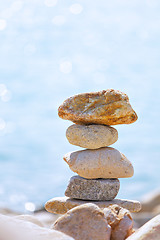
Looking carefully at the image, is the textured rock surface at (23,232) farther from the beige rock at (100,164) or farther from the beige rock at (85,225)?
the beige rock at (100,164)

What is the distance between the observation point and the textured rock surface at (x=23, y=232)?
2002 millimetres

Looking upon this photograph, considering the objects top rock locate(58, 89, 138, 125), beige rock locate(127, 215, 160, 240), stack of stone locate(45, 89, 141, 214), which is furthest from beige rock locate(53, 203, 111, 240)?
top rock locate(58, 89, 138, 125)

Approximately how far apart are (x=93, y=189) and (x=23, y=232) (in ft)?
10.4

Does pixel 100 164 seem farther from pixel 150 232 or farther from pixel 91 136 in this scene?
pixel 150 232

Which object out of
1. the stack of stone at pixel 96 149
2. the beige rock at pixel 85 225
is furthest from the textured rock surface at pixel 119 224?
the stack of stone at pixel 96 149

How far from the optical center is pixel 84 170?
523 centimetres

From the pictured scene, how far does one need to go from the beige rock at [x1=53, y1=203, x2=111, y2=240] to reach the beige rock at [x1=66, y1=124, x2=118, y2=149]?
6.06ft

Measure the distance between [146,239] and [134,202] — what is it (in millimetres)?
2393

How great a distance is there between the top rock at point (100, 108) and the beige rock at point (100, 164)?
1.52ft

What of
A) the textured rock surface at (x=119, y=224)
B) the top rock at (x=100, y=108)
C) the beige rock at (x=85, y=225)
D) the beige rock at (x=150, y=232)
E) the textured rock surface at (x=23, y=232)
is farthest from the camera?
the top rock at (x=100, y=108)

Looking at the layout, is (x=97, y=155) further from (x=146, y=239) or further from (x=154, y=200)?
(x=154, y=200)

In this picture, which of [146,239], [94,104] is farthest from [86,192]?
[146,239]

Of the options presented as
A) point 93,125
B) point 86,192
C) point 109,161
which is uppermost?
point 93,125

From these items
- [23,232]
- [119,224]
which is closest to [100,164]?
[119,224]
